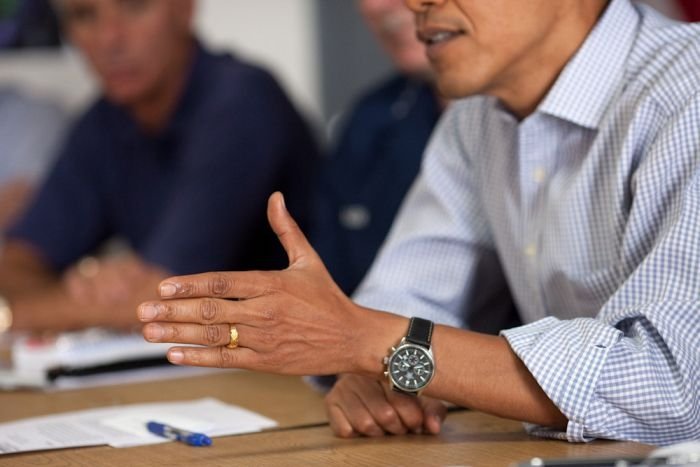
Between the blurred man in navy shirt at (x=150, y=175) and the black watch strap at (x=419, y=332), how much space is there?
108cm

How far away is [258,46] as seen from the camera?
3.85 meters

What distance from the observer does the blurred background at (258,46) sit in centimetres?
378

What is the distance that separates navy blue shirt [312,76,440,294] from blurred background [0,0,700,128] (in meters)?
1.29

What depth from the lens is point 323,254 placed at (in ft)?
8.09

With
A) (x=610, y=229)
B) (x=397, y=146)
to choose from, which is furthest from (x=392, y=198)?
(x=610, y=229)

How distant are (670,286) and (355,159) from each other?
1267 mm

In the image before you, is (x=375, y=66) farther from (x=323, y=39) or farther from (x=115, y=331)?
(x=115, y=331)

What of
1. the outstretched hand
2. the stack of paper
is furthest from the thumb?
the stack of paper

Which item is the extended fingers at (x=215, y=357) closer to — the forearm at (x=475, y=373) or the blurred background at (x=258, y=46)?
the forearm at (x=475, y=373)

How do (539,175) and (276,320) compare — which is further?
(539,175)

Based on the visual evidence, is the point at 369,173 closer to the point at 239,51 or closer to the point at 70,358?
the point at 70,358

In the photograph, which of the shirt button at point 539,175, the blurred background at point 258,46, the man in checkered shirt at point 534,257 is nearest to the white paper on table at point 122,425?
the man in checkered shirt at point 534,257

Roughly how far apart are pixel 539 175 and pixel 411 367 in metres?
0.40

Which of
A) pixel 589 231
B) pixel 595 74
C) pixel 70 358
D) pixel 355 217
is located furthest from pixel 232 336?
pixel 355 217
